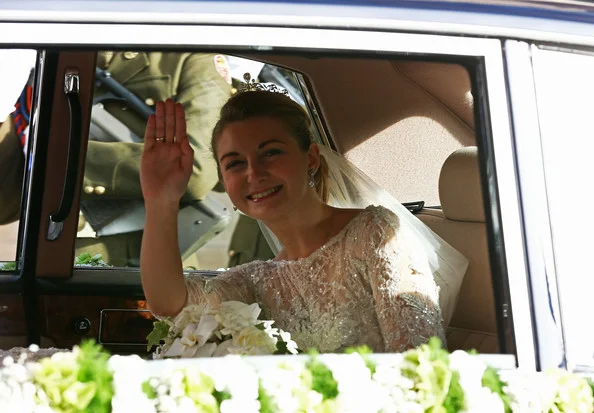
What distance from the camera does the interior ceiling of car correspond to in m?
2.57

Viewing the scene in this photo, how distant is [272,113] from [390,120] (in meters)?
0.53

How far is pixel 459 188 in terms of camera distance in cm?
248

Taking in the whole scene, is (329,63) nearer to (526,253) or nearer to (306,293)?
(306,293)

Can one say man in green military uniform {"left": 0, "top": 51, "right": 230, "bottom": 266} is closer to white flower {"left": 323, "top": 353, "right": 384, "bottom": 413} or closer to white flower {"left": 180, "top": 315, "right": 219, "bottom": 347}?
white flower {"left": 180, "top": 315, "right": 219, "bottom": 347}

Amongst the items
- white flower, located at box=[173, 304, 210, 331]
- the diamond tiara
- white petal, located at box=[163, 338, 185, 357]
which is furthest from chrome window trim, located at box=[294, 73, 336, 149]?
white petal, located at box=[163, 338, 185, 357]

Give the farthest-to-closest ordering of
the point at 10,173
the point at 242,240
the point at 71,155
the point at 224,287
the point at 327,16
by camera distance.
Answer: the point at 242,240
the point at 10,173
the point at 71,155
the point at 224,287
the point at 327,16

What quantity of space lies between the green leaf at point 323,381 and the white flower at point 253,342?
1.45ft

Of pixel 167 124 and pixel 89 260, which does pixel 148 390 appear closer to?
pixel 167 124

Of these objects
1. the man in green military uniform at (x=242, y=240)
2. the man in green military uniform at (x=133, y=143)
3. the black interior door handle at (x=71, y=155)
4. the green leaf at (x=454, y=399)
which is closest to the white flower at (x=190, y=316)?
the green leaf at (x=454, y=399)

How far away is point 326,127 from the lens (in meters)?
2.91

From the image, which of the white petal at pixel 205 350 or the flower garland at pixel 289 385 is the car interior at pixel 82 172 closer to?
the white petal at pixel 205 350

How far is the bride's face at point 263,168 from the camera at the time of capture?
2346mm

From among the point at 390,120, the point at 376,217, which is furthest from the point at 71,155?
the point at 376,217

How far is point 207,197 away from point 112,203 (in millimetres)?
894
